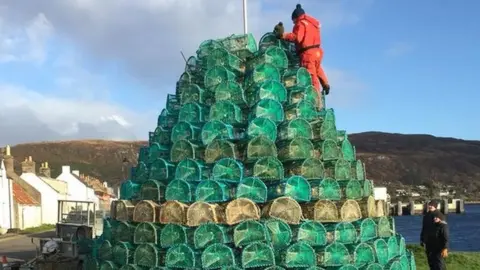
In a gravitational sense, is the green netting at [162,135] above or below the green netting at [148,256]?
above

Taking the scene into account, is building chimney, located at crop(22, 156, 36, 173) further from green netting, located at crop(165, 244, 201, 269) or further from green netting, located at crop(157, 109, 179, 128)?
green netting, located at crop(165, 244, 201, 269)

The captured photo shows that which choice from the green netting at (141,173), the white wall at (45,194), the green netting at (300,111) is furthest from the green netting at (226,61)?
the white wall at (45,194)

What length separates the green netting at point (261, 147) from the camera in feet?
34.5

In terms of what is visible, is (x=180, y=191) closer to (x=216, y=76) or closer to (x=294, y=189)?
(x=294, y=189)

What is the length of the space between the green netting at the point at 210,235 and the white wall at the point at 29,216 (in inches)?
1408

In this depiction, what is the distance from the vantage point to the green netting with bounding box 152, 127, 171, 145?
1200 cm

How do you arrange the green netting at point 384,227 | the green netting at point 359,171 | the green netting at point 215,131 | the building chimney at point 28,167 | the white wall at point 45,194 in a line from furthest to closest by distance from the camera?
the building chimney at point 28,167 → the white wall at point 45,194 → the green netting at point 359,171 → the green netting at point 384,227 → the green netting at point 215,131

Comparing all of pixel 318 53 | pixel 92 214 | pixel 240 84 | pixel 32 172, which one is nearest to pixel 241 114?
pixel 240 84

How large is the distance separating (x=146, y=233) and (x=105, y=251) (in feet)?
4.20

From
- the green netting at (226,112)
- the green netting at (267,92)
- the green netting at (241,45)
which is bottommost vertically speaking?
the green netting at (226,112)

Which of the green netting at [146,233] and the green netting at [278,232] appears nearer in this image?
the green netting at [278,232]

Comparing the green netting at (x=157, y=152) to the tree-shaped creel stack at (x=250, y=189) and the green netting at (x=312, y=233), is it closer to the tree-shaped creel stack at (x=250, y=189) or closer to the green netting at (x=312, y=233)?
the tree-shaped creel stack at (x=250, y=189)

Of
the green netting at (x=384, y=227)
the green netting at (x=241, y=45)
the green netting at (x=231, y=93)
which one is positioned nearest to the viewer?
the green netting at (x=384, y=227)

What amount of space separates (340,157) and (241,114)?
2.02 metres
